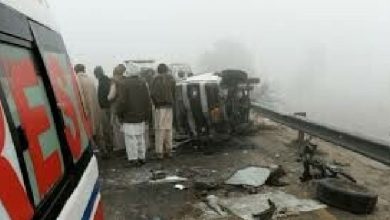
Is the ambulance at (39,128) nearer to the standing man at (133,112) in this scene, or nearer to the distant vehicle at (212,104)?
the standing man at (133,112)

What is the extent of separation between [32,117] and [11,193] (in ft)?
1.90

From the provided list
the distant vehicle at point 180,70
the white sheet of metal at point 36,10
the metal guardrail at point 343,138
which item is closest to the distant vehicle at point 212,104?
the metal guardrail at point 343,138

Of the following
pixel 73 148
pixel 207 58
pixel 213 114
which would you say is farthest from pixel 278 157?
pixel 207 58

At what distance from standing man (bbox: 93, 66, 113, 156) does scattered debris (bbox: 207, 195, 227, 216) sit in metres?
4.69

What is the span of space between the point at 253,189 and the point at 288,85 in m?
41.4

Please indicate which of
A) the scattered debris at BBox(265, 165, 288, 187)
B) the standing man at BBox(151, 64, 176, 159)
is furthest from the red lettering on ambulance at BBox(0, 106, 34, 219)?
the standing man at BBox(151, 64, 176, 159)

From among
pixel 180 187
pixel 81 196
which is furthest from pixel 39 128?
pixel 180 187

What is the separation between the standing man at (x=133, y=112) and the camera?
12328 millimetres

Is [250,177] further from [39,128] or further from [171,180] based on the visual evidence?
[39,128]

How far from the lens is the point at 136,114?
12312mm

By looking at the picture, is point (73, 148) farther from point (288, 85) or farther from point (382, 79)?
point (382, 79)

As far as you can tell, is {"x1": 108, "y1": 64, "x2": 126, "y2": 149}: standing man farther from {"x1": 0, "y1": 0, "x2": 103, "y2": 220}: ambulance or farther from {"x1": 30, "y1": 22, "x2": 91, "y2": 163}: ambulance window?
{"x1": 0, "y1": 0, "x2": 103, "y2": 220}: ambulance

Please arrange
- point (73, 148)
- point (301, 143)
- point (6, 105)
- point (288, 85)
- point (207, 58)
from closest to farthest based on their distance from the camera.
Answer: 1. point (6, 105)
2. point (73, 148)
3. point (301, 143)
4. point (288, 85)
5. point (207, 58)

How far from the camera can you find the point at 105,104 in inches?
535
